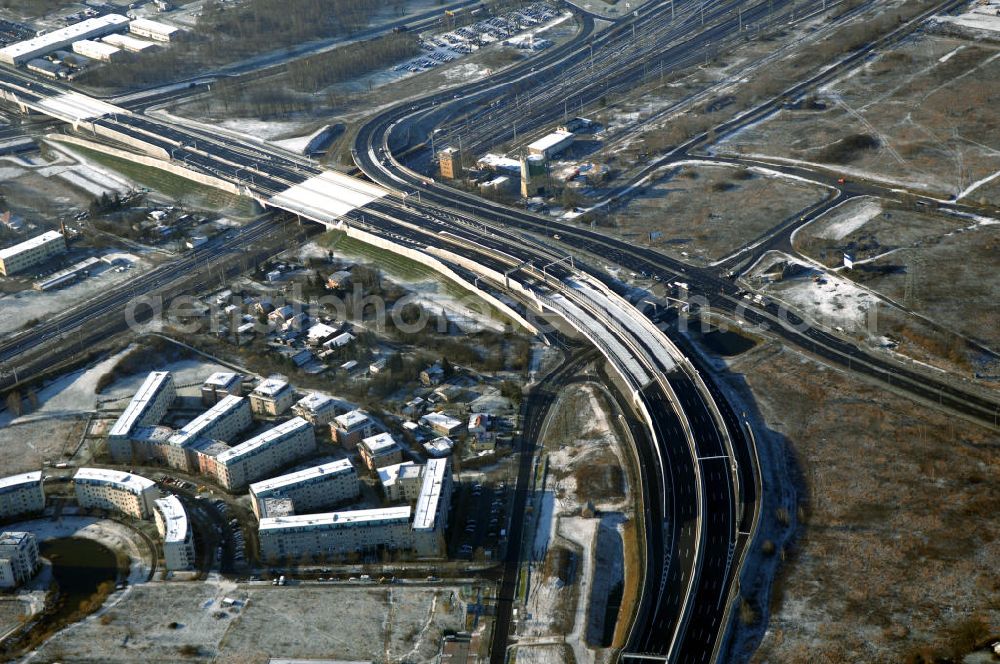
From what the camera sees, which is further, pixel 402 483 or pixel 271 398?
pixel 271 398

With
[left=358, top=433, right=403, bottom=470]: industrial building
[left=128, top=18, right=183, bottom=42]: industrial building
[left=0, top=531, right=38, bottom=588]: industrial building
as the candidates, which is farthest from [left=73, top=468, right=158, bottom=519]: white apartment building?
[left=128, top=18, right=183, bottom=42]: industrial building

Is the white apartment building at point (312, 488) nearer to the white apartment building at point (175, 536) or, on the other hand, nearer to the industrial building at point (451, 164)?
the white apartment building at point (175, 536)

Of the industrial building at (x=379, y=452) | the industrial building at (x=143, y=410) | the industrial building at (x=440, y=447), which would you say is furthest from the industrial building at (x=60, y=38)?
the industrial building at (x=440, y=447)

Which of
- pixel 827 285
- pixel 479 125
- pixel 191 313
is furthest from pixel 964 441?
pixel 479 125

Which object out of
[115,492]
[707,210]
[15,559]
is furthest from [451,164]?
[15,559]

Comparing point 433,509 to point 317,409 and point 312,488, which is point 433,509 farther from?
point 317,409

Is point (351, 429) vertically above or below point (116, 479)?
below

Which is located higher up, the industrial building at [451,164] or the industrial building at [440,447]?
the industrial building at [451,164]
